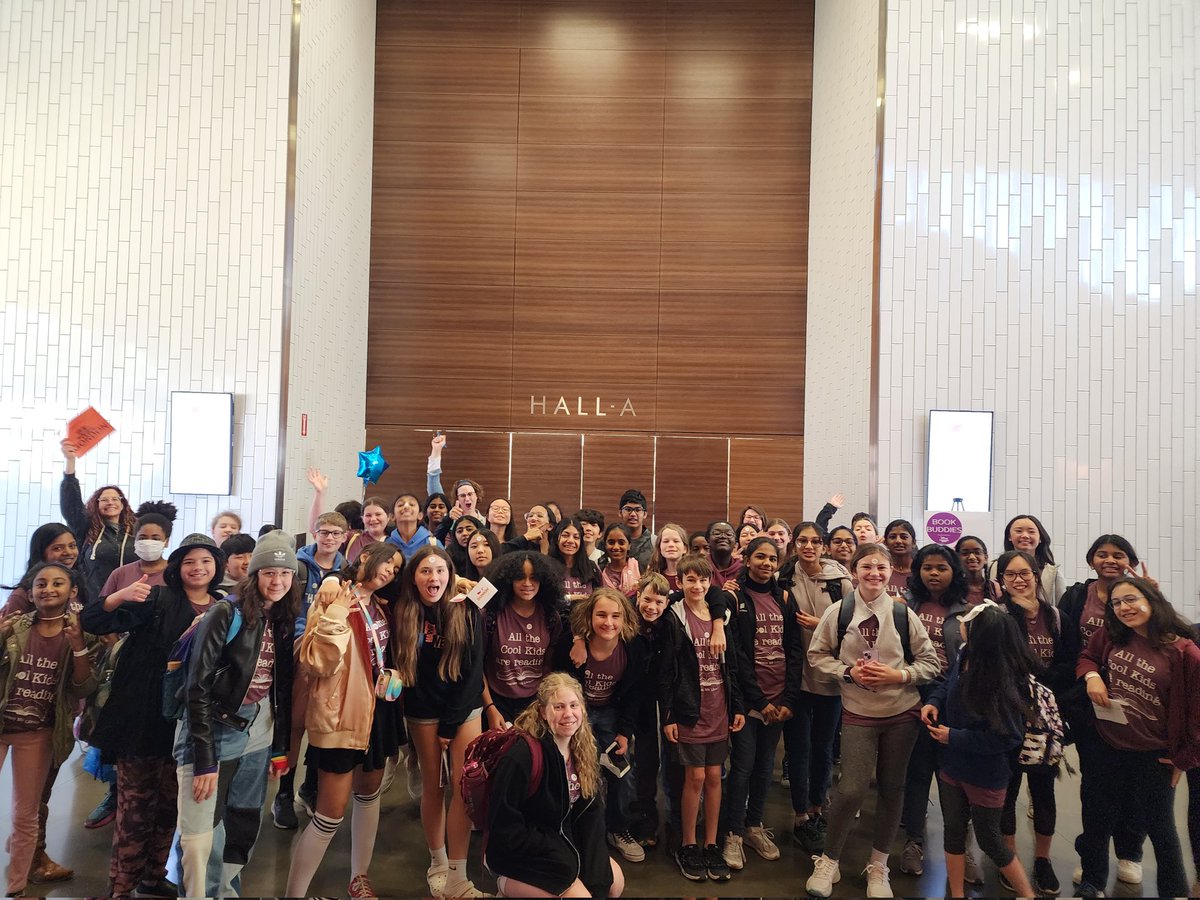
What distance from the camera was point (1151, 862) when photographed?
4.09 meters

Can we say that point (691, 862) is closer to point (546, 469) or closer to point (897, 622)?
point (897, 622)

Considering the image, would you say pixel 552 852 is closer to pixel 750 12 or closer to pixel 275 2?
pixel 275 2

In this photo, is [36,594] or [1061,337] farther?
[1061,337]

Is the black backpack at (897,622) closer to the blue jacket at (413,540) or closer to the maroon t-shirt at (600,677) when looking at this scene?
the maroon t-shirt at (600,677)

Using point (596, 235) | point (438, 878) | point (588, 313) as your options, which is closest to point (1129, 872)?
point (438, 878)

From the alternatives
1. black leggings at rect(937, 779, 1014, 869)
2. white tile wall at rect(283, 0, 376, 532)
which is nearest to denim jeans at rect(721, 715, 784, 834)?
black leggings at rect(937, 779, 1014, 869)

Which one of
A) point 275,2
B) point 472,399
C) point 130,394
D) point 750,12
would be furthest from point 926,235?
point 130,394

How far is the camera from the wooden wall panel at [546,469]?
9.93 meters

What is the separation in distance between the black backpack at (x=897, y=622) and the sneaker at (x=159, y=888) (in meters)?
3.22

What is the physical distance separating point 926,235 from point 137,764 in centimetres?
766

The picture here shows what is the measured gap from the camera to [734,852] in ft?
13.3

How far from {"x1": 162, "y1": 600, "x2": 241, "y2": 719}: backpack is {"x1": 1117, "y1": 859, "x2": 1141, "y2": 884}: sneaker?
14.0 ft

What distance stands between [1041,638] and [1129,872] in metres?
1.15

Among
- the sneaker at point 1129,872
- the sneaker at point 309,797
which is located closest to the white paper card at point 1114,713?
the sneaker at point 1129,872
